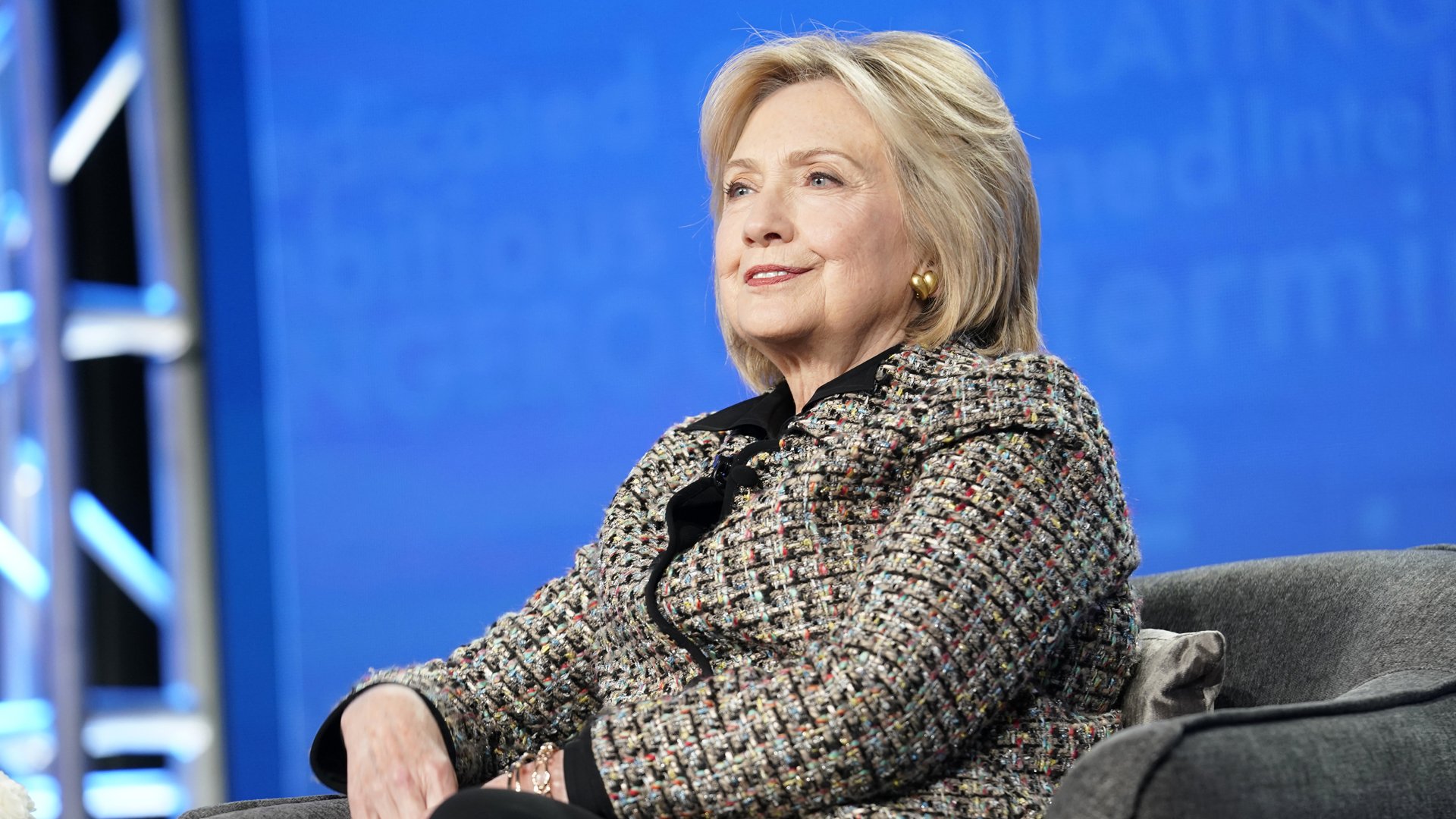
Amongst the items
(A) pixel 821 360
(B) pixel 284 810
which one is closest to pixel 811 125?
(A) pixel 821 360

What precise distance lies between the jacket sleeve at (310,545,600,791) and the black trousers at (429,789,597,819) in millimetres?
387

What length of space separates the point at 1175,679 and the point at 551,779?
0.63m

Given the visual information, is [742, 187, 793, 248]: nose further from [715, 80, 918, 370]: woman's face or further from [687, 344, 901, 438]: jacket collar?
[687, 344, 901, 438]: jacket collar

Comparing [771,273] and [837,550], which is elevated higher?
[771,273]

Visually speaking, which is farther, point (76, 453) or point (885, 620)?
point (76, 453)

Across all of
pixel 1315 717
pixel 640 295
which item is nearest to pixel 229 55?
pixel 640 295

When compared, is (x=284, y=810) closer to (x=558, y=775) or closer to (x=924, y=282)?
(x=558, y=775)

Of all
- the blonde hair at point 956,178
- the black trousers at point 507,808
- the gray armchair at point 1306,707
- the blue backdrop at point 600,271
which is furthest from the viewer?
the blue backdrop at point 600,271

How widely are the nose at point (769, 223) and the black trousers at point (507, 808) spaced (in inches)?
26.6

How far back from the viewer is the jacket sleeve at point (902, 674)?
115cm

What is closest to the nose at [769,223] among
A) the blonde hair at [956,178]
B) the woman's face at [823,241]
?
the woman's face at [823,241]

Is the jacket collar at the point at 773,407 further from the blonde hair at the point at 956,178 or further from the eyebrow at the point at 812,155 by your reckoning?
the eyebrow at the point at 812,155

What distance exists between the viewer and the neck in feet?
5.17

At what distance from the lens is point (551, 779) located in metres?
1.22
